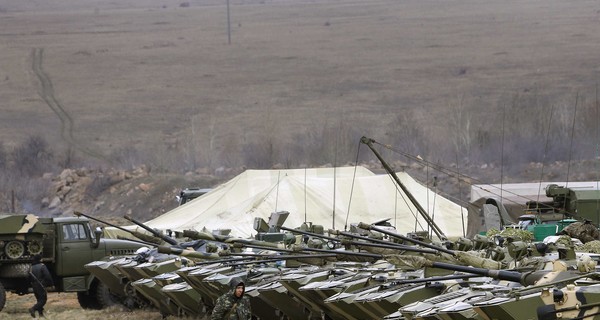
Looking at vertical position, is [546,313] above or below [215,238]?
above

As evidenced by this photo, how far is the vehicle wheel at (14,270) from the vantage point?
31125 millimetres

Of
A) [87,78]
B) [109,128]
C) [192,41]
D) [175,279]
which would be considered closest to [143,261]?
[175,279]

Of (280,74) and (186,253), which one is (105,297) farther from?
(280,74)

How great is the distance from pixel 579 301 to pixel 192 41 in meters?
95.6

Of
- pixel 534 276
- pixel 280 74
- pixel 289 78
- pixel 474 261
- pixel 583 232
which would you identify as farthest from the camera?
pixel 280 74

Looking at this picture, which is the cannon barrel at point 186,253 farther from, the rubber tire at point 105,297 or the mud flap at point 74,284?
the mud flap at point 74,284

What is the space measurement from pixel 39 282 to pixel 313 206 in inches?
544

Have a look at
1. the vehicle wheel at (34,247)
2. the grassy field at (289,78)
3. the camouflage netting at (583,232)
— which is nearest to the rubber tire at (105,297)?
the vehicle wheel at (34,247)

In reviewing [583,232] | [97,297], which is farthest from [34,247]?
[583,232]

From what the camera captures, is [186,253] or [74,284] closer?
[186,253]

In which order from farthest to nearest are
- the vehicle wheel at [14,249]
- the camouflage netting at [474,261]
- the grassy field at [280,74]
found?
the grassy field at [280,74]
the vehicle wheel at [14,249]
the camouflage netting at [474,261]

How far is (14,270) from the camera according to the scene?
31141mm

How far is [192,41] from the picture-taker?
109 metres

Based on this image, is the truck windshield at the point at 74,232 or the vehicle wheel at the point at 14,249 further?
the truck windshield at the point at 74,232
